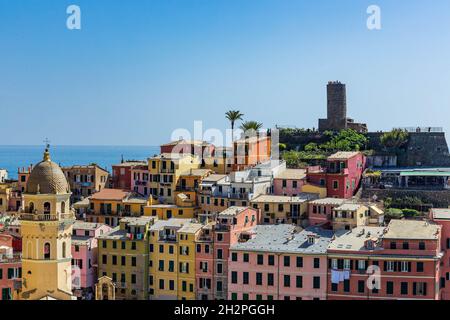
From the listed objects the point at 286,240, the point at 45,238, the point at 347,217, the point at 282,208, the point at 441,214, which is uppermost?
the point at 45,238

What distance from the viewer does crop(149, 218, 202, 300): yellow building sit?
5400 centimetres

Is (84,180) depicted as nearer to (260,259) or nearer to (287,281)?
(260,259)

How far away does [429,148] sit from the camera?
76812 mm

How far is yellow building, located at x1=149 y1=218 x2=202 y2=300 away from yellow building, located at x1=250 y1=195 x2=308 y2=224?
6.03m

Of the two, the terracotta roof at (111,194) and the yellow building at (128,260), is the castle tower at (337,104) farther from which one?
the yellow building at (128,260)


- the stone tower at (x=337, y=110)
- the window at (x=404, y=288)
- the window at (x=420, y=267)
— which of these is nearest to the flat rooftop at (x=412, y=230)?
the window at (x=420, y=267)

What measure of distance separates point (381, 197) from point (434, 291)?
17174 millimetres

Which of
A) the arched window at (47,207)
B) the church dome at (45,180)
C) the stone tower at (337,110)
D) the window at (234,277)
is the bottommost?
the window at (234,277)

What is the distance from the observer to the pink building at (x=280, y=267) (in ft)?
162

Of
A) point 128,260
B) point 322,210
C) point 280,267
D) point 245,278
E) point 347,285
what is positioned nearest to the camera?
point 347,285

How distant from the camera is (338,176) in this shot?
61.6 meters

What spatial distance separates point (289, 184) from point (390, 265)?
16800 millimetres

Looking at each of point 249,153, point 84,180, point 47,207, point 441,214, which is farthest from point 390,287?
point 84,180

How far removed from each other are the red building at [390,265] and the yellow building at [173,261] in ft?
33.7
